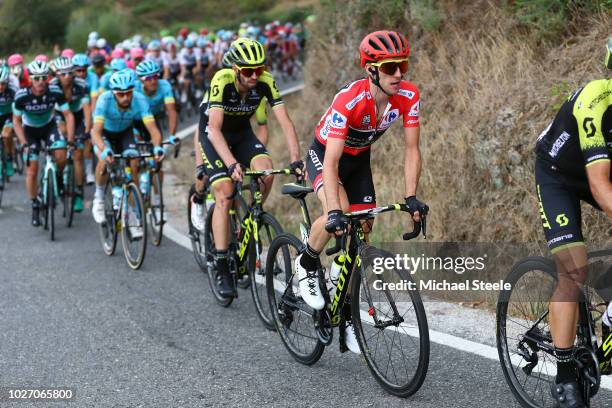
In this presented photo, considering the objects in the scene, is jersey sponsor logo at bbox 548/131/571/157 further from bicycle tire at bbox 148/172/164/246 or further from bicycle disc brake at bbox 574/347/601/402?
bicycle tire at bbox 148/172/164/246

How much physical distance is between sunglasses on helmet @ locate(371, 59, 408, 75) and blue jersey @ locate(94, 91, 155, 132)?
17.3ft

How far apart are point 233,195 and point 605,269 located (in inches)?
142

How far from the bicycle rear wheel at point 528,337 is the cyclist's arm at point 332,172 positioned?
1064mm

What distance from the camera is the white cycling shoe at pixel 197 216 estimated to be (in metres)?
8.85

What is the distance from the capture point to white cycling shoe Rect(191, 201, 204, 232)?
8.85 meters

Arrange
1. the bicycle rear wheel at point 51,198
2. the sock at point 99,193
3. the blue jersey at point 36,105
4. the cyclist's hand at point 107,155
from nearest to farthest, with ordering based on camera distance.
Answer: the cyclist's hand at point 107,155 → the sock at point 99,193 → the bicycle rear wheel at point 51,198 → the blue jersey at point 36,105

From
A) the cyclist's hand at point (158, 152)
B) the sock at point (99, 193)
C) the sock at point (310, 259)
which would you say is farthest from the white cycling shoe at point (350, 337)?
the sock at point (99, 193)

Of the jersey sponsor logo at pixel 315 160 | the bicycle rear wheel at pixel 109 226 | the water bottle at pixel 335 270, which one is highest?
the jersey sponsor logo at pixel 315 160

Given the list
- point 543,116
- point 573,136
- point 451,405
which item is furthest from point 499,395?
point 543,116

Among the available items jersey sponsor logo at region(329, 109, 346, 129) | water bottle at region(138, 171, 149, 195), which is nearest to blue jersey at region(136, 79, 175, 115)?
water bottle at region(138, 171, 149, 195)

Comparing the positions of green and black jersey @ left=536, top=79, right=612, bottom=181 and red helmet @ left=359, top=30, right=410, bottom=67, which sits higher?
red helmet @ left=359, top=30, right=410, bottom=67

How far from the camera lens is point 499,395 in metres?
5.14

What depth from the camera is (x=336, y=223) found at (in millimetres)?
4922

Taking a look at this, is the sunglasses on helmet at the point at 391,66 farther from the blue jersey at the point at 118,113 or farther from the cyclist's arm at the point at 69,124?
the cyclist's arm at the point at 69,124
